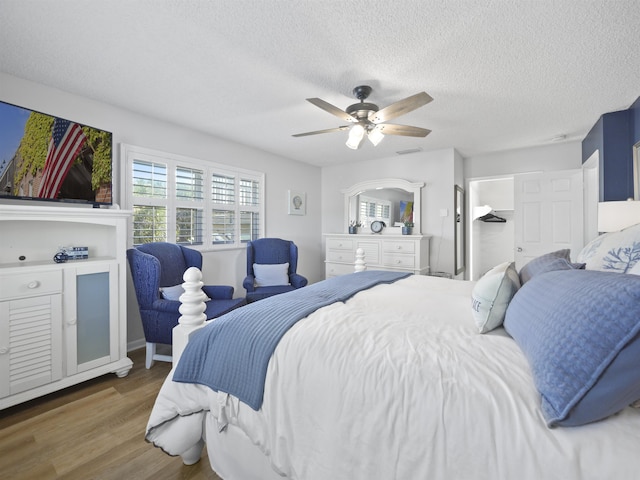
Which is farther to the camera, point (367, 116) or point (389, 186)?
point (389, 186)

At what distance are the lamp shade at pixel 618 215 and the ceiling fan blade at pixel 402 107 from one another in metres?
1.57

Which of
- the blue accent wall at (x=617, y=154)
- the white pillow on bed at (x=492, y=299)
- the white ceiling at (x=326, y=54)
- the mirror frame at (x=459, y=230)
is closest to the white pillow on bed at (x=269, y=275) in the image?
the white ceiling at (x=326, y=54)

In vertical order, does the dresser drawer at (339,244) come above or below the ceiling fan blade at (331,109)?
below

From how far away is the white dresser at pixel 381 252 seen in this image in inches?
163

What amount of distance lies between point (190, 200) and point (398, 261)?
2904 millimetres

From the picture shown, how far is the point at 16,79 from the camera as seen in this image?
2283 millimetres

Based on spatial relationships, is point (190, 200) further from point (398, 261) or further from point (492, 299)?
point (492, 299)

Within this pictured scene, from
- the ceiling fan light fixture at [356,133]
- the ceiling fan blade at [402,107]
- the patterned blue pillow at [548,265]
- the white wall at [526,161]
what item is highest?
the white wall at [526,161]

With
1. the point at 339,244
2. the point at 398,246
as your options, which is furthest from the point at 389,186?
the point at 339,244

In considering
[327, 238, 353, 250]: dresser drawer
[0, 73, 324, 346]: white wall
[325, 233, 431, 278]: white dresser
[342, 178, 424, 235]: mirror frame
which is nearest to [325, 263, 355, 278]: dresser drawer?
[325, 233, 431, 278]: white dresser

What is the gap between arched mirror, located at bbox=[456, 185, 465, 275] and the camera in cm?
440

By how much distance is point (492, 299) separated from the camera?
1.27 m

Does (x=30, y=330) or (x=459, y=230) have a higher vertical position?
(x=459, y=230)

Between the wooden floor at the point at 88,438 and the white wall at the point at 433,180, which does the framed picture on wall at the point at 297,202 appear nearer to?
the white wall at the point at 433,180
